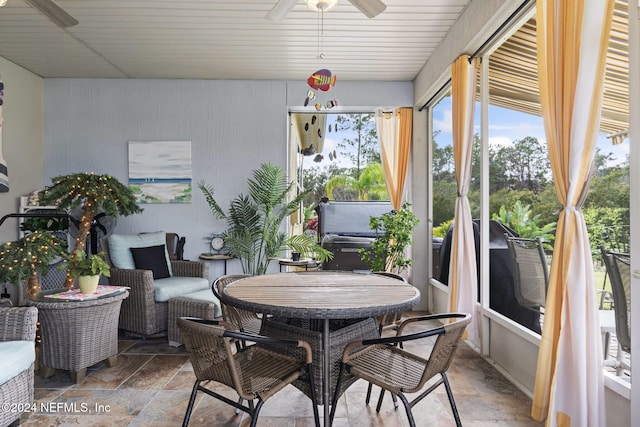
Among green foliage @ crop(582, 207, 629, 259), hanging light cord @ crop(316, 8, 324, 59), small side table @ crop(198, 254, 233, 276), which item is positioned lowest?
small side table @ crop(198, 254, 233, 276)

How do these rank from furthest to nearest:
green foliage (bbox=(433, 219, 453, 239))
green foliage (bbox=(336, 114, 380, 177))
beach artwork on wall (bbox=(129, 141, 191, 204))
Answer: green foliage (bbox=(336, 114, 380, 177)) < beach artwork on wall (bbox=(129, 141, 191, 204)) < green foliage (bbox=(433, 219, 453, 239))

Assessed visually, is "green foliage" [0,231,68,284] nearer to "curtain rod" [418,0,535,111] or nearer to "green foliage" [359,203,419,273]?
"green foliage" [359,203,419,273]

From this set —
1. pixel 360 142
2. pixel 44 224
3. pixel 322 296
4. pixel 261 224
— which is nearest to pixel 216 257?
pixel 261 224

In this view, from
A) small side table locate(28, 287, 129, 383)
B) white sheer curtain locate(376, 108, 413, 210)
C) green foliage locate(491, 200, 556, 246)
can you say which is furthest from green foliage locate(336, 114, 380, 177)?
small side table locate(28, 287, 129, 383)

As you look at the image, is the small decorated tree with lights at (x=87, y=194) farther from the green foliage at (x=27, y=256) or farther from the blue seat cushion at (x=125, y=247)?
the green foliage at (x=27, y=256)

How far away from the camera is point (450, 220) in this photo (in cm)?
425

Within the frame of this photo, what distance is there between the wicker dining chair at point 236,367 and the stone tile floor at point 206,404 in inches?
20.5

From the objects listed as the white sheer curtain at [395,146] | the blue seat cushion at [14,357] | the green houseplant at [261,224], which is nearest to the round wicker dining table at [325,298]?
the blue seat cushion at [14,357]

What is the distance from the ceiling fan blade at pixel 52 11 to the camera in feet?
8.29

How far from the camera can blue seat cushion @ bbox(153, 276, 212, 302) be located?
3.52 meters

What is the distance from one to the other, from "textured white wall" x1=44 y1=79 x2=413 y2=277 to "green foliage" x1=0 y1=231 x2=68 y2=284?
2.03 m

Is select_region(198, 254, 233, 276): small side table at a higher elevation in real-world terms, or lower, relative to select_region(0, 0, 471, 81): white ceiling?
→ lower

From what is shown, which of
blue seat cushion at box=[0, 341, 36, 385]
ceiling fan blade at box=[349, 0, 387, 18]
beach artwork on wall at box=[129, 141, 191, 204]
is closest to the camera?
blue seat cushion at box=[0, 341, 36, 385]

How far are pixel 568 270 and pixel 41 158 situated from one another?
557 cm
